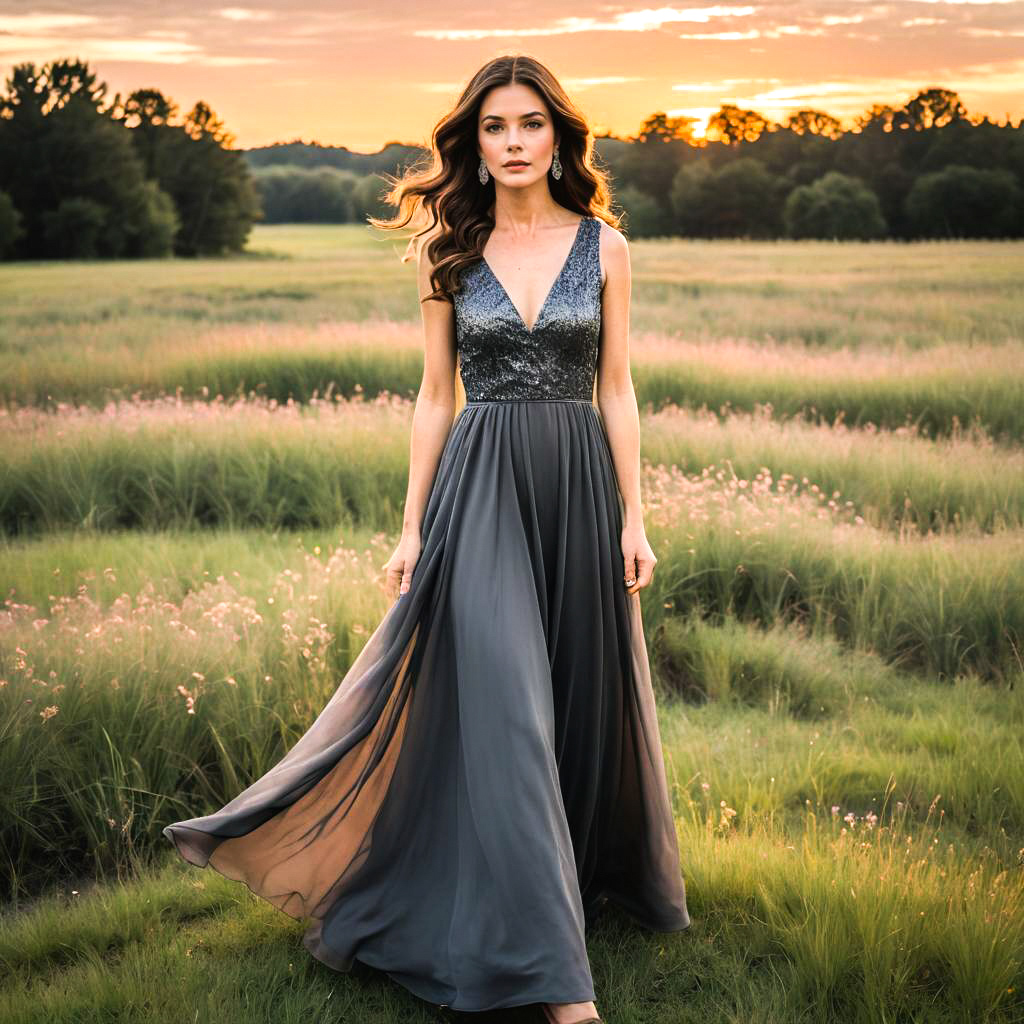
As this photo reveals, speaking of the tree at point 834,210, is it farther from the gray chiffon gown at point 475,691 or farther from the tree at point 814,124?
the gray chiffon gown at point 475,691

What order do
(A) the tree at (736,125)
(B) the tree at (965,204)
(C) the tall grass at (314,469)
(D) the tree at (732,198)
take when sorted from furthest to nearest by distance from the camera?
(D) the tree at (732,198)
(A) the tree at (736,125)
(B) the tree at (965,204)
(C) the tall grass at (314,469)

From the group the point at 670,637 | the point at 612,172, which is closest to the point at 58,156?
the point at 612,172

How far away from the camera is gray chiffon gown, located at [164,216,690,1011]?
2957 mm

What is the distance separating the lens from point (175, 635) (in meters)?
4.73

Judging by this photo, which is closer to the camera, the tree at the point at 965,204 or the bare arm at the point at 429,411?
the bare arm at the point at 429,411

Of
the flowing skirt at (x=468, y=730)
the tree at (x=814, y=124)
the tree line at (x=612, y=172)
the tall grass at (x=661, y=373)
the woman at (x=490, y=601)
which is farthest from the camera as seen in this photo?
the tree at (x=814, y=124)

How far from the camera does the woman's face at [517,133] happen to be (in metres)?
3.13

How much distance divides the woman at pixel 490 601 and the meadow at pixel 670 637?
0.80 feet

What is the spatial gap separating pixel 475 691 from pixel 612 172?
749 cm

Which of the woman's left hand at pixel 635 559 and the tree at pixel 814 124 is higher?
the tree at pixel 814 124

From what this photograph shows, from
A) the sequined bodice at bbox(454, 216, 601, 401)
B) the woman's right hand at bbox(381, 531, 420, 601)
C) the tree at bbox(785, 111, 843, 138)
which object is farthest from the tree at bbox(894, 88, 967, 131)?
the woman's right hand at bbox(381, 531, 420, 601)

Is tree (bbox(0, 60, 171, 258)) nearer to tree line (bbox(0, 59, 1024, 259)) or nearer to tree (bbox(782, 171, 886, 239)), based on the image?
tree line (bbox(0, 59, 1024, 259))

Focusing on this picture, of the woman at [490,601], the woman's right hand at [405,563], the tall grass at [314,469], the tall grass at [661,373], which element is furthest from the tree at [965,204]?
A: the woman's right hand at [405,563]

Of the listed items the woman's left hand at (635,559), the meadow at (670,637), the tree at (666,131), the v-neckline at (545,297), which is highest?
the tree at (666,131)
